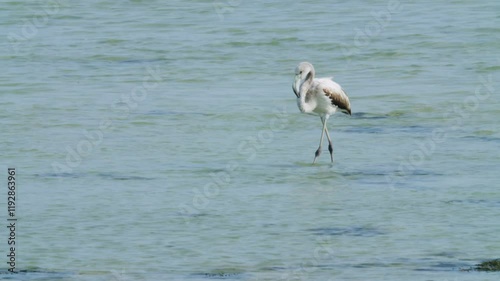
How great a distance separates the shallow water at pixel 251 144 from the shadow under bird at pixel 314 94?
459 mm

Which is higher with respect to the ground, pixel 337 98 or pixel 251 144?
pixel 337 98

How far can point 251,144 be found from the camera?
16.1 metres

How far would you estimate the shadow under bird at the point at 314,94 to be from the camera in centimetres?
1628

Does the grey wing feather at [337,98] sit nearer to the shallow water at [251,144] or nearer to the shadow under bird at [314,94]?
the shadow under bird at [314,94]

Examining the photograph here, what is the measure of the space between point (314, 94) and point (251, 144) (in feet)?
3.42

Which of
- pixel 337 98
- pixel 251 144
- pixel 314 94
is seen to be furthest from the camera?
pixel 337 98

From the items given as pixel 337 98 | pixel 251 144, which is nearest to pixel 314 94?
pixel 337 98

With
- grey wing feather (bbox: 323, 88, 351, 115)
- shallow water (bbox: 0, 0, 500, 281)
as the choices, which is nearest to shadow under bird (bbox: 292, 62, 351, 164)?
grey wing feather (bbox: 323, 88, 351, 115)

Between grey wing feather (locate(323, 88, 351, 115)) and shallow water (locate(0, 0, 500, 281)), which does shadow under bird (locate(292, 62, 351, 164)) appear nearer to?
grey wing feather (locate(323, 88, 351, 115))

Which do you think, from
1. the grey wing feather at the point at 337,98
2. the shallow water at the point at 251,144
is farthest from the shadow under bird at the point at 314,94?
the shallow water at the point at 251,144

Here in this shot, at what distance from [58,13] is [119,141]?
14588 millimetres

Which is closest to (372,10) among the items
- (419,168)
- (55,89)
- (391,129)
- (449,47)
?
(449,47)

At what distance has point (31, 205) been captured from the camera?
12.8 metres

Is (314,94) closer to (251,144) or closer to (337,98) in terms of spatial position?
(337,98)
